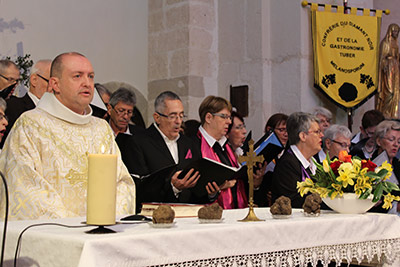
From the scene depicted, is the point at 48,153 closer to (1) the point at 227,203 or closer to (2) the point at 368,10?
(1) the point at 227,203

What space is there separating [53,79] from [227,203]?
6.94 feet

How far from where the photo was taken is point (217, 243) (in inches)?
101

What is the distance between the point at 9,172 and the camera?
3.53 metres

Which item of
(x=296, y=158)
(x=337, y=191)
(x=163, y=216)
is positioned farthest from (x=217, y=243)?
(x=296, y=158)

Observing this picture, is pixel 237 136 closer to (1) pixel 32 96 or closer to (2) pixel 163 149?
(2) pixel 163 149

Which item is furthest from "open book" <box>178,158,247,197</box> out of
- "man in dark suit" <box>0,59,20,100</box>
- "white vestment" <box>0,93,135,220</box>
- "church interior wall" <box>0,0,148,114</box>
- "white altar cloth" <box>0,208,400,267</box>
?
"church interior wall" <box>0,0,148,114</box>

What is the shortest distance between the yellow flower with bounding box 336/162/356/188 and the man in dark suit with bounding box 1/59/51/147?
299 centimetres

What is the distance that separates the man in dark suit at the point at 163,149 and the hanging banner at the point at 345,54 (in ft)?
12.7

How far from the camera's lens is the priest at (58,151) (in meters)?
3.42

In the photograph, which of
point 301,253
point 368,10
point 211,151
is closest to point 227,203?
point 211,151

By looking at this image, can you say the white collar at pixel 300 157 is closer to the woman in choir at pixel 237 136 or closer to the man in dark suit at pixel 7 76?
the woman in choir at pixel 237 136

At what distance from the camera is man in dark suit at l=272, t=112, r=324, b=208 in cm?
489

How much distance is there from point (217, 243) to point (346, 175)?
118 centimetres

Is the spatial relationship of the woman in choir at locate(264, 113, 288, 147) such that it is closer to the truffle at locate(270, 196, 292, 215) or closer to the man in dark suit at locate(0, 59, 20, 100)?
the man in dark suit at locate(0, 59, 20, 100)
